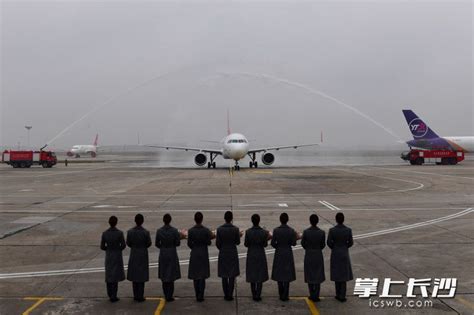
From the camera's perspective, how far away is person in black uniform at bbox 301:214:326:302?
25.7 feet

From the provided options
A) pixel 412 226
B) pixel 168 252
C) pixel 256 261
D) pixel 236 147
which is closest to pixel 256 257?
pixel 256 261

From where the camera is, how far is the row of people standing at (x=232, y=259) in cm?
791

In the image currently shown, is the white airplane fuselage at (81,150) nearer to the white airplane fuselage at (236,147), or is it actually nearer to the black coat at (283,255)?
the white airplane fuselage at (236,147)

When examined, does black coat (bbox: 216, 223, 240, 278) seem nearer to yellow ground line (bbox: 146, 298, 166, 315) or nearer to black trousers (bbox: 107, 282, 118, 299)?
yellow ground line (bbox: 146, 298, 166, 315)

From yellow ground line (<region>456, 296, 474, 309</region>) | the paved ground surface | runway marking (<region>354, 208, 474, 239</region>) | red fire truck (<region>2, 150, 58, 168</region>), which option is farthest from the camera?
red fire truck (<region>2, 150, 58, 168</region>)

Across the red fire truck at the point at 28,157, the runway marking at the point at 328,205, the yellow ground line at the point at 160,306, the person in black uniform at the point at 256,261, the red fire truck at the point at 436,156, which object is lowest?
the yellow ground line at the point at 160,306

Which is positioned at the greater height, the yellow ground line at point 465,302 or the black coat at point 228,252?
the black coat at point 228,252

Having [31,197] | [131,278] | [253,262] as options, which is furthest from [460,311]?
[31,197]

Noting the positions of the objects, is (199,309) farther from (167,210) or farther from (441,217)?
(441,217)

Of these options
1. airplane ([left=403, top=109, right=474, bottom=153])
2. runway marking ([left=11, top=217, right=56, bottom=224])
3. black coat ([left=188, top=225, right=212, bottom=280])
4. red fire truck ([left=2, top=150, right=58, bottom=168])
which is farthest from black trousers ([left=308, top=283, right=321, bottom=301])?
airplane ([left=403, top=109, right=474, bottom=153])

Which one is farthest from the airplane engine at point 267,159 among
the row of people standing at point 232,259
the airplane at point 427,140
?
the row of people standing at point 232,259

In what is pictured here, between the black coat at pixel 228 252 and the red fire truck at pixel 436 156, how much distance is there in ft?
209

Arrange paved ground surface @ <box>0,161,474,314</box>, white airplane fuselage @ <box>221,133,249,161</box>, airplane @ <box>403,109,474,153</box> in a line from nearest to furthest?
paved ground surface @ <box>0,161,474,314</box>
white airplane fuselage @ <box>221,133,249,161</box>
airplane @ <box>403,109,474,153</box>

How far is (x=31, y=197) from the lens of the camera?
25.5 metres
